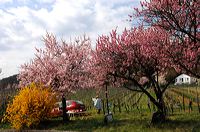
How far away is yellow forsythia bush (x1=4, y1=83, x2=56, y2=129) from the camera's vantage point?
24.6 metres

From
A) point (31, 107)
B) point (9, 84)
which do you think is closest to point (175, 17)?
point (31, 107)

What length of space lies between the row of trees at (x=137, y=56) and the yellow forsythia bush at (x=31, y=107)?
1700mm

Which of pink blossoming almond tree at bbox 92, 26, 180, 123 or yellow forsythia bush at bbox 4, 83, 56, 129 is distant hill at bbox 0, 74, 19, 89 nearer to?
yellow forsythia bush at bbox 4, 83, 56, 129

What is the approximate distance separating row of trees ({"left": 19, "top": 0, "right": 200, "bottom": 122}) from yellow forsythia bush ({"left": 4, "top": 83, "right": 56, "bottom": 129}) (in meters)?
1.70

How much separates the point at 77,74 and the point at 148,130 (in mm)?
10468

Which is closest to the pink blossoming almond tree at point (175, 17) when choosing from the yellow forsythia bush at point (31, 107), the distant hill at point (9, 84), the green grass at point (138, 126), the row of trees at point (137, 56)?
the row of trees at point (137, 56)

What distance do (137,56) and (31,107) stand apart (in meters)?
9.18

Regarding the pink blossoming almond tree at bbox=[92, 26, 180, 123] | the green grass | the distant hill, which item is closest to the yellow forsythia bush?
the green grass

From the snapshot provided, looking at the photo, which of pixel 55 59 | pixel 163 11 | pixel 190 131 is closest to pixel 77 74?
pixel 55 59

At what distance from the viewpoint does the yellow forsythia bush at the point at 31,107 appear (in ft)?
80.8

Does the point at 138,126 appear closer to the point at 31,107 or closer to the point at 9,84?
the point at 31,107

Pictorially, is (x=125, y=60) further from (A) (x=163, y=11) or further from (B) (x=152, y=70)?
(A) (x=163, y=11)

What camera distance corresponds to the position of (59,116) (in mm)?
32000

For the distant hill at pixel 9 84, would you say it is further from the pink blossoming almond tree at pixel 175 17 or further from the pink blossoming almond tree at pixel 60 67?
the pink blossoming almond tree at pixel 175 17
